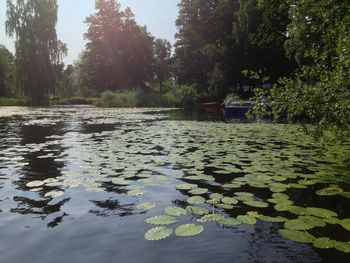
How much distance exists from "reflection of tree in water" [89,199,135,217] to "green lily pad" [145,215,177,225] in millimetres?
459

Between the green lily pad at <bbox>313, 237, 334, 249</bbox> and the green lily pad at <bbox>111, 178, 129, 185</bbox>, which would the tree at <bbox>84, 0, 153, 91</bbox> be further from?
the green lily pad at <bbox>313, 237, 334, 249</bbox>

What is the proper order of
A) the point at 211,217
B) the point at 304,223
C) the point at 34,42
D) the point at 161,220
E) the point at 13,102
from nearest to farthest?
1. the point at 304,223
2. the point at 161,220
3. the point at 211,217
4. the point at 34,42
5. the point at 13,102

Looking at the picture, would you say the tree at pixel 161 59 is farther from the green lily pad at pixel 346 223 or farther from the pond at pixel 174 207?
the green lily pad at pixel 346 223

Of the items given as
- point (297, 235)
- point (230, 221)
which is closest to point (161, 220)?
point (230, 221)

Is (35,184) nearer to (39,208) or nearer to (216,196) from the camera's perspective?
(39,208)

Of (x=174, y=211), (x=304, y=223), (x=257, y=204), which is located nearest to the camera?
(x=304, y=223)

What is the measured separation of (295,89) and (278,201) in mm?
3104

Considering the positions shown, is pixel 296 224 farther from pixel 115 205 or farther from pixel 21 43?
pixel 21 43

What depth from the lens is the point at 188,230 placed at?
144 inches

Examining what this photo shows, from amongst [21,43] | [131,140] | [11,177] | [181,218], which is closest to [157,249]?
[181,218]

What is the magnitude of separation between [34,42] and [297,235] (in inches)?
1557

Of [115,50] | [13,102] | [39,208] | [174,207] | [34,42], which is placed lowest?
[39,208]

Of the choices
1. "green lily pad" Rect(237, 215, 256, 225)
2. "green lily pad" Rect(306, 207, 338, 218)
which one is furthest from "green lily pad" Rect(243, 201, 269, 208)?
"green lily pad" Rect(306, 207, 338, 218)

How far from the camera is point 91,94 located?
242 ft
